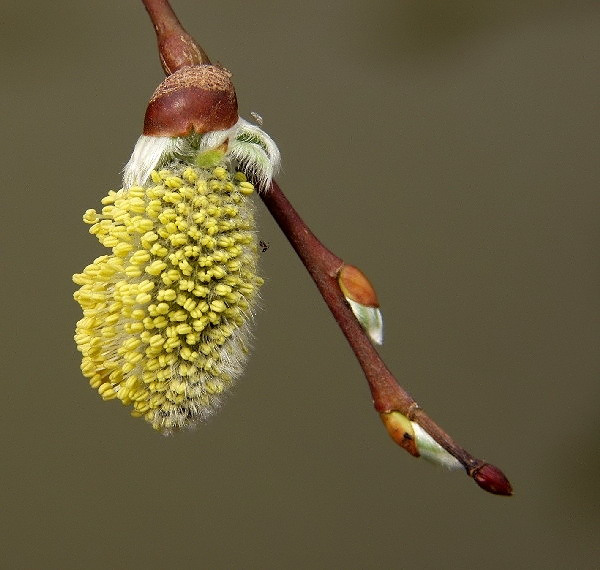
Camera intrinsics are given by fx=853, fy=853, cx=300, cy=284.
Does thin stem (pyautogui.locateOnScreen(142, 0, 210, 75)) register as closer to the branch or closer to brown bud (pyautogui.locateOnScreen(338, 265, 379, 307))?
the branch

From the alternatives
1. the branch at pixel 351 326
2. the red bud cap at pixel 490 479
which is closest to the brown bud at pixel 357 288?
the branch at pixel 351 326

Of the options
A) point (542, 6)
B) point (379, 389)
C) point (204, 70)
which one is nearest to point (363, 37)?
point (542, 6)

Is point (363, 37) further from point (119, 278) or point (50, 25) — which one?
point (119, 278)

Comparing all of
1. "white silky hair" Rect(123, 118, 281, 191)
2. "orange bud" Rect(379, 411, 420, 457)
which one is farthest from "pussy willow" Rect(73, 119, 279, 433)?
"orange bud" Rect(379, 411, 420, 457)

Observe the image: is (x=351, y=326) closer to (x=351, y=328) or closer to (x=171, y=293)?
(x=351, y=328)

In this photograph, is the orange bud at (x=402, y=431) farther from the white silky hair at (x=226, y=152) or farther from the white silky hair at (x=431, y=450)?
the white silky hair at (x=226, y=152)

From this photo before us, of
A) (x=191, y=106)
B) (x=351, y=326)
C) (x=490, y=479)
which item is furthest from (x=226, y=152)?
(x=490, y=479)

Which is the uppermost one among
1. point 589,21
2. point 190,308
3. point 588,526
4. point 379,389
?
point 589,21
